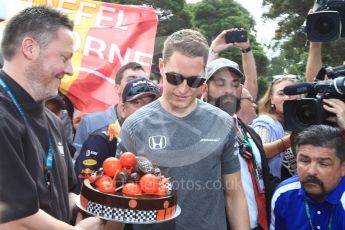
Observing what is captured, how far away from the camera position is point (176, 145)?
252cm

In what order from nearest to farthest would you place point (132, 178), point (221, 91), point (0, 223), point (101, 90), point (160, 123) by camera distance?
point (0, 223) → point (132, 178) → point (160, 123) → point (221, 91) → point (101, 90)

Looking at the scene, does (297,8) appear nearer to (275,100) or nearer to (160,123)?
(275,100)

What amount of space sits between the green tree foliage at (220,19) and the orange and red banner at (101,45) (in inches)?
705

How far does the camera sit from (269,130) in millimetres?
4082

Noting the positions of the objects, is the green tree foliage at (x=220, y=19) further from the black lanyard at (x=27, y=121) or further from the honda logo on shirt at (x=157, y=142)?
the black lanyard at (x=27, y=121)

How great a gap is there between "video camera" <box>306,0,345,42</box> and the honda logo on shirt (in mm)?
1551

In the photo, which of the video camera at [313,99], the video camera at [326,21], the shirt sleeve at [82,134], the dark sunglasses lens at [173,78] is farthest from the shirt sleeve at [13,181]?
the video camera at [326,21]

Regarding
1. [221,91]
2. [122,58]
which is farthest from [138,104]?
[122,58]

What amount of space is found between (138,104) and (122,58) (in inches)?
86.7

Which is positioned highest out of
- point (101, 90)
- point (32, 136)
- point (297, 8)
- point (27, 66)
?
point (297, 8)

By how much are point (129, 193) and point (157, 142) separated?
19.3 inches

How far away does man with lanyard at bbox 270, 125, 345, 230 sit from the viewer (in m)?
3.04

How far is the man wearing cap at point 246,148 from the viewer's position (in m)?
3.16

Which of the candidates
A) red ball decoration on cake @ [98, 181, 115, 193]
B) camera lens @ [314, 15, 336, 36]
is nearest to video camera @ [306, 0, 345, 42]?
camera lens @ [314, 15, 336, 36]
